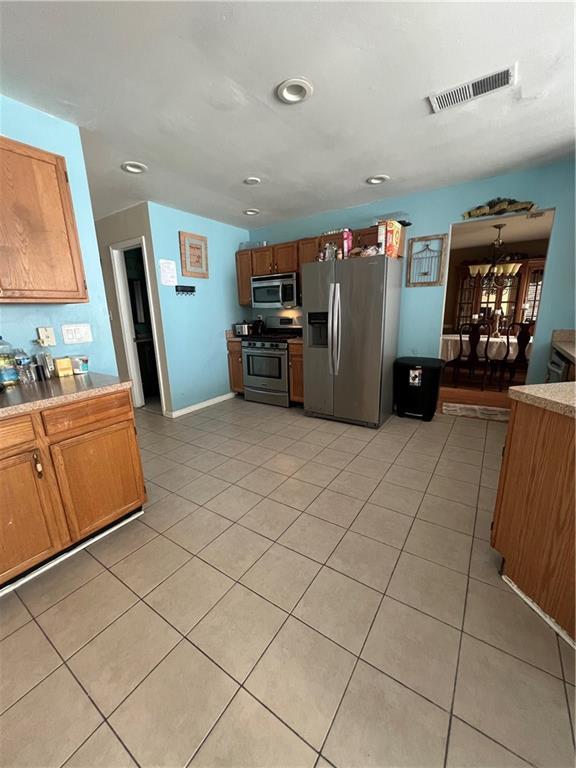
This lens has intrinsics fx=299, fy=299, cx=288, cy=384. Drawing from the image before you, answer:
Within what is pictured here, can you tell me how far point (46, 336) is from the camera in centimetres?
195

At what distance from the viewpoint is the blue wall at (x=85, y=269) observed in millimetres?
1759

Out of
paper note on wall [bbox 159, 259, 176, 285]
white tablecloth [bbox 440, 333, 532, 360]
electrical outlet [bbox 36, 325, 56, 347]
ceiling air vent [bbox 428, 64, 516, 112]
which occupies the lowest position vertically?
white tablecloth [bbox 440, 333, 532, 360]

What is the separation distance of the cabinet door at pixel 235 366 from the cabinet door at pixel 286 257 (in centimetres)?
123

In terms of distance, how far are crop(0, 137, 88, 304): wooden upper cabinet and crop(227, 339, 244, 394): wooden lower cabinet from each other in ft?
8.59

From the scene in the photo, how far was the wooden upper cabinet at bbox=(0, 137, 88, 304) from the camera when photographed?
5.30ft

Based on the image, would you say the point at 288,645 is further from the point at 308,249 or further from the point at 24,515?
the point at 308,249

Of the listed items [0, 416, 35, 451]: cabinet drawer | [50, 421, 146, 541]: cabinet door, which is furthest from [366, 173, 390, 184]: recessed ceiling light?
[0, 416, 35, 451]: cabinet drawer

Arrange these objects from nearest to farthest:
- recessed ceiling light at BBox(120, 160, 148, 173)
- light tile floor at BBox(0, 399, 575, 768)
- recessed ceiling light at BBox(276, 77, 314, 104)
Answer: light tile floor at BBox(0, 399, 575, 768) < recessed ceiling light at BBox(276, 77, 314, 104) < recessed ceiling light at BBox(120, 160, 148, 173)

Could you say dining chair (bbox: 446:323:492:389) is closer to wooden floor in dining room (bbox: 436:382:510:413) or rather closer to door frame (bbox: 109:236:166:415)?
wooden floor in dining room (bbox: 436:382:510:413)

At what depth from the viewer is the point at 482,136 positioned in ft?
Result: 7.25

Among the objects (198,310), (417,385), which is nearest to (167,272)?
(198,310)

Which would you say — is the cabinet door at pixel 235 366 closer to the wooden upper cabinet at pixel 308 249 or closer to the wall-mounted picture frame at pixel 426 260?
the wooden upper cabinet at pixel 308 249

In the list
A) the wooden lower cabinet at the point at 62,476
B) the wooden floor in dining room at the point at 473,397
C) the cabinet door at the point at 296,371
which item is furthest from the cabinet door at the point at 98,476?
the wooden floor in dining room at the point at 473,397

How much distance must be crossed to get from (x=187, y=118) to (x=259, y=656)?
2.87 meters
